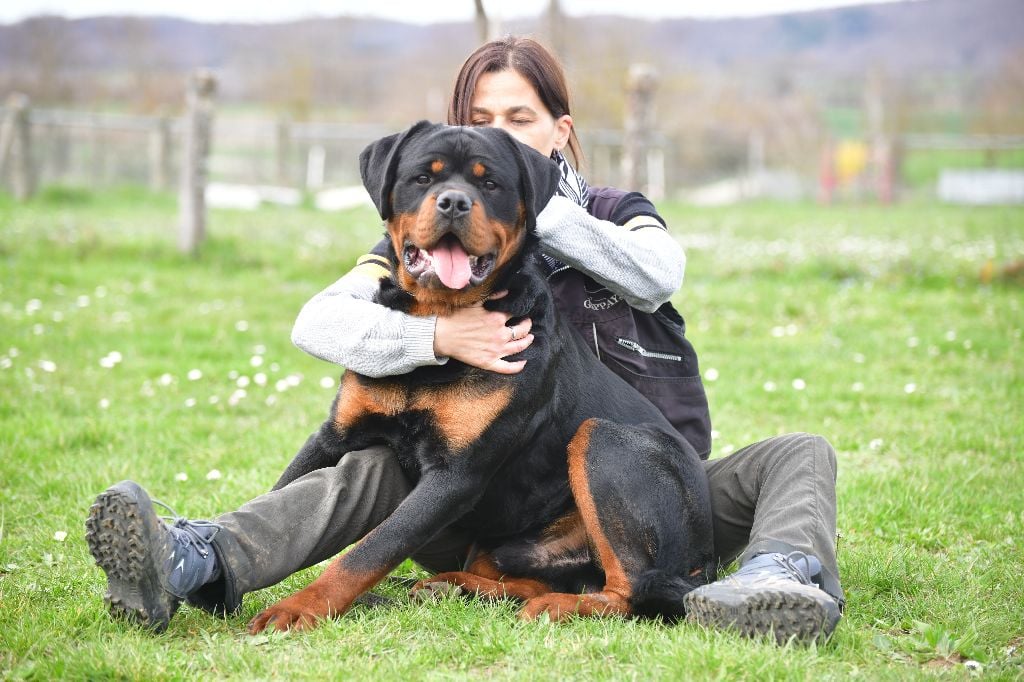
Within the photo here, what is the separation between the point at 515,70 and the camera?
12.6 feet

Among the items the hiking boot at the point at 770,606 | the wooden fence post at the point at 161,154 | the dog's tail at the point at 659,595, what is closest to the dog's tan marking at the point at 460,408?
the dog's tail at the point at 659,595

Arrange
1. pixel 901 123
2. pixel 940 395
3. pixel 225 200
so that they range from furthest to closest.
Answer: pixel 901 123 < pixel 225 200 < pixel 940 395

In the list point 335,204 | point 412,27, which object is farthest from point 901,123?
point 412,27

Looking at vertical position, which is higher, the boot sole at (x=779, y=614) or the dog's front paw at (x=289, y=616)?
the boot sole at (x=779, y=614)

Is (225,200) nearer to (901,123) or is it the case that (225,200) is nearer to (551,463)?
(551,463)

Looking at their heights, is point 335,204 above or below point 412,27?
below

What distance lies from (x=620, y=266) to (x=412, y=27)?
64.1 meters

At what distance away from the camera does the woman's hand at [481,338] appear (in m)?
3.13

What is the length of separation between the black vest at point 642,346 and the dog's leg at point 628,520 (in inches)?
18.2

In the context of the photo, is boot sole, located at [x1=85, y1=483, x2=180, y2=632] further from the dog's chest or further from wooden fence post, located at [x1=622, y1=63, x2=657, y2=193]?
wooden fence post, located at [x1=622, y1=63, x2=657, y2=193]

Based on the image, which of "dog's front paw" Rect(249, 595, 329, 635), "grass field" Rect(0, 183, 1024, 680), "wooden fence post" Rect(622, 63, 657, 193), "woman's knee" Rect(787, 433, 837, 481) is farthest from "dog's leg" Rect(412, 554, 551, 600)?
"wooden fence post" Rect(622, 63, 657, 193)

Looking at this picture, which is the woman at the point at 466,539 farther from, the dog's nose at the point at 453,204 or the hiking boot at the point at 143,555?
the dog's nose at the point at 453,204

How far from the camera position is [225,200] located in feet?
71.1

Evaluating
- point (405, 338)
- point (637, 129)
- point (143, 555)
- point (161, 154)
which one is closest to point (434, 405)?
point (405, 338)
